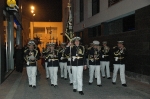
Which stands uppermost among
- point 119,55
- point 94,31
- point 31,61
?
point 94,31

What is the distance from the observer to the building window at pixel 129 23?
46.4 feet

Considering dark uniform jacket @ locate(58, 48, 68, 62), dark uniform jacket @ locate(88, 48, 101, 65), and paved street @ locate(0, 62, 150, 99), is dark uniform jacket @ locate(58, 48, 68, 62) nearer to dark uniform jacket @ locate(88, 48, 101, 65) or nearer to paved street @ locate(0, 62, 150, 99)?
dark uniform jacket @ locate(88, 48, 101, 65)

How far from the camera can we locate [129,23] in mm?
14594

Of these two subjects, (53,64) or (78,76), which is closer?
(78,76)

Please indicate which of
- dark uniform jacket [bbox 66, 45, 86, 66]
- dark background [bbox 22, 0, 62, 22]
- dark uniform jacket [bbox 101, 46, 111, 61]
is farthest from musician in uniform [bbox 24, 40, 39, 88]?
dark background [bbox 22, 0, 62, 22]

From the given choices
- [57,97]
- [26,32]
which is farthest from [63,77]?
[26,32]

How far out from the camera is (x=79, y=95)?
9.27 m

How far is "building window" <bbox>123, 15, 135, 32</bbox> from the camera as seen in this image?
14139mm

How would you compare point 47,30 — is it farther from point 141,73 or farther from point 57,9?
point 141,73

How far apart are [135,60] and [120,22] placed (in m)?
4.00

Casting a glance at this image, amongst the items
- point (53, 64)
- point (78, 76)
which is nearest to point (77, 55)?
point (78, 76)

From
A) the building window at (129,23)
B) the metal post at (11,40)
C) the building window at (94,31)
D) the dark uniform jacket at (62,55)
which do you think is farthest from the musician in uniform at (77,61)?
the building window at (94,31)

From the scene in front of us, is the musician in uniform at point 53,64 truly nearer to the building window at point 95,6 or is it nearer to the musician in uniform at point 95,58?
the musician in uniform at point 95,58

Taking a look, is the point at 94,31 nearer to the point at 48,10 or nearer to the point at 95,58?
the point at 95,58
